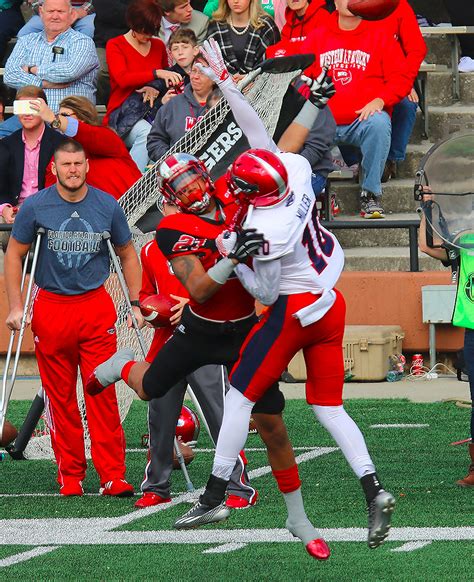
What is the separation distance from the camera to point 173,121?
1168cm

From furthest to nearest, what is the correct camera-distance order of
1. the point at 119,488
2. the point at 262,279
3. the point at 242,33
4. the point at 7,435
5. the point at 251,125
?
the point at 242,33 → the point at 7,435 → the point at 119,488 → the point at 251,125 → the point at 262,279

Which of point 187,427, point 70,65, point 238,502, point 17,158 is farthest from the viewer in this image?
point 70,65

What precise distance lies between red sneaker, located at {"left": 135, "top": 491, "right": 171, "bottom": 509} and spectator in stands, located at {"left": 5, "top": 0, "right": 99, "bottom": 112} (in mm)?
6647

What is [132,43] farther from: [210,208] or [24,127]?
[210,208]

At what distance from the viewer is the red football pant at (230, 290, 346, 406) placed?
6551mm

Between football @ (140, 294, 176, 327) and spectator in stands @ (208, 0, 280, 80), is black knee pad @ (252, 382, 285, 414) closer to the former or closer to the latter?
football @ (140, 294, 176, 327)

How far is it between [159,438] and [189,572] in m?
1.73

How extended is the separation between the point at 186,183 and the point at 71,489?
7.97 feet

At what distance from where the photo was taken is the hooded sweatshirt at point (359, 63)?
1323cm

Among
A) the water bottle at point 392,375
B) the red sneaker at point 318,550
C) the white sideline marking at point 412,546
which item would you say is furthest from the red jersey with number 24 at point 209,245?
the water bottle at point 392,375

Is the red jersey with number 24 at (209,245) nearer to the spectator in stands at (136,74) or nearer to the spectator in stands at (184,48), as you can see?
the spectator in stands at (184,48)

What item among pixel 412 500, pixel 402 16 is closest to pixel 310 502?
pixel 412 500

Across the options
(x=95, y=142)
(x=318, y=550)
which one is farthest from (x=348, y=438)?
(x=95, y=142)

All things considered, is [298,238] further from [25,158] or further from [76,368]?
[25,158]
